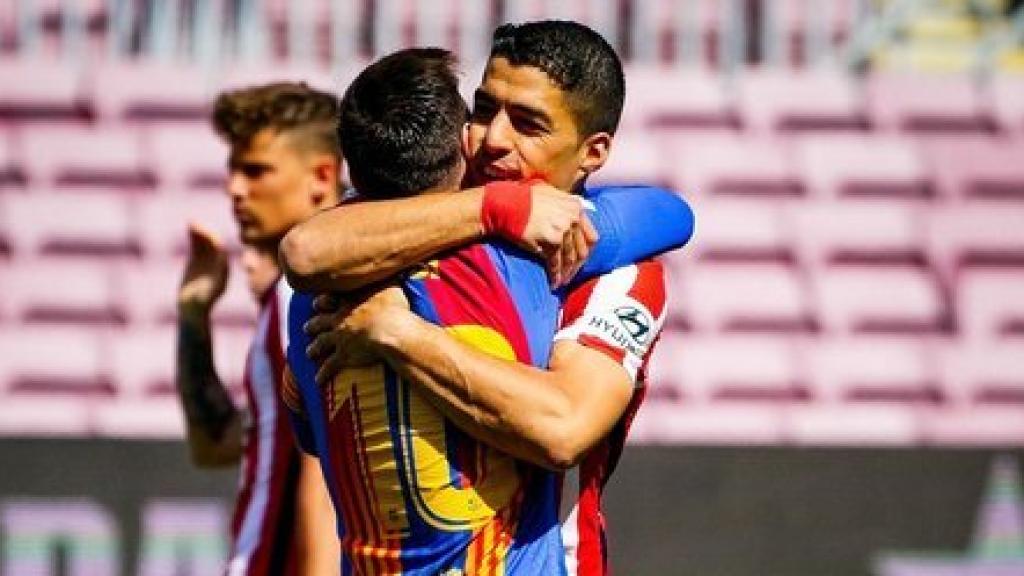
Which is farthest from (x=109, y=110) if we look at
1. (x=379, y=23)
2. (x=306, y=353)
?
(x=306, y=353)

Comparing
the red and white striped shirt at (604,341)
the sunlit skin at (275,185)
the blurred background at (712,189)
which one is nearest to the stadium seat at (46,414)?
the blurred background at (712,189)

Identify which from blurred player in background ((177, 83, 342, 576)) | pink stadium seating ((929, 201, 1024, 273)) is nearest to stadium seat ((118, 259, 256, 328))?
pink stadium seating ((929, 201, 1024, 273))

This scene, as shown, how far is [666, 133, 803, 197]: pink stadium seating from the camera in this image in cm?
947

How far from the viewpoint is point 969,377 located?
9.34 meters

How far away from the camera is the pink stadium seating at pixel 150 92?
9516 millimetres

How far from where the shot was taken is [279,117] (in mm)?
5191

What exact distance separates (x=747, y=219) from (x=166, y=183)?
2414mm

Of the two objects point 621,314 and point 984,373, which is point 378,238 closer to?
point 621,314

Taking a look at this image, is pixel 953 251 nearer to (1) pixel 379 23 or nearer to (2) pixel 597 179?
(2) pixel 597 179

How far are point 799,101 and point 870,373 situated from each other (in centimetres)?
124

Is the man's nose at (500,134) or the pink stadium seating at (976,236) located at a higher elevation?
the man's nose at (500,134)

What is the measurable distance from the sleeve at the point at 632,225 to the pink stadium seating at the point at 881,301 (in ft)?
19.6

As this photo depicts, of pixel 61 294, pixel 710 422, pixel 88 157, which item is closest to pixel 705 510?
pixel 710 422

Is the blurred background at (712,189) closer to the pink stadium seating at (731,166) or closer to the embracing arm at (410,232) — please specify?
the pink stadium seating at (731,166)
